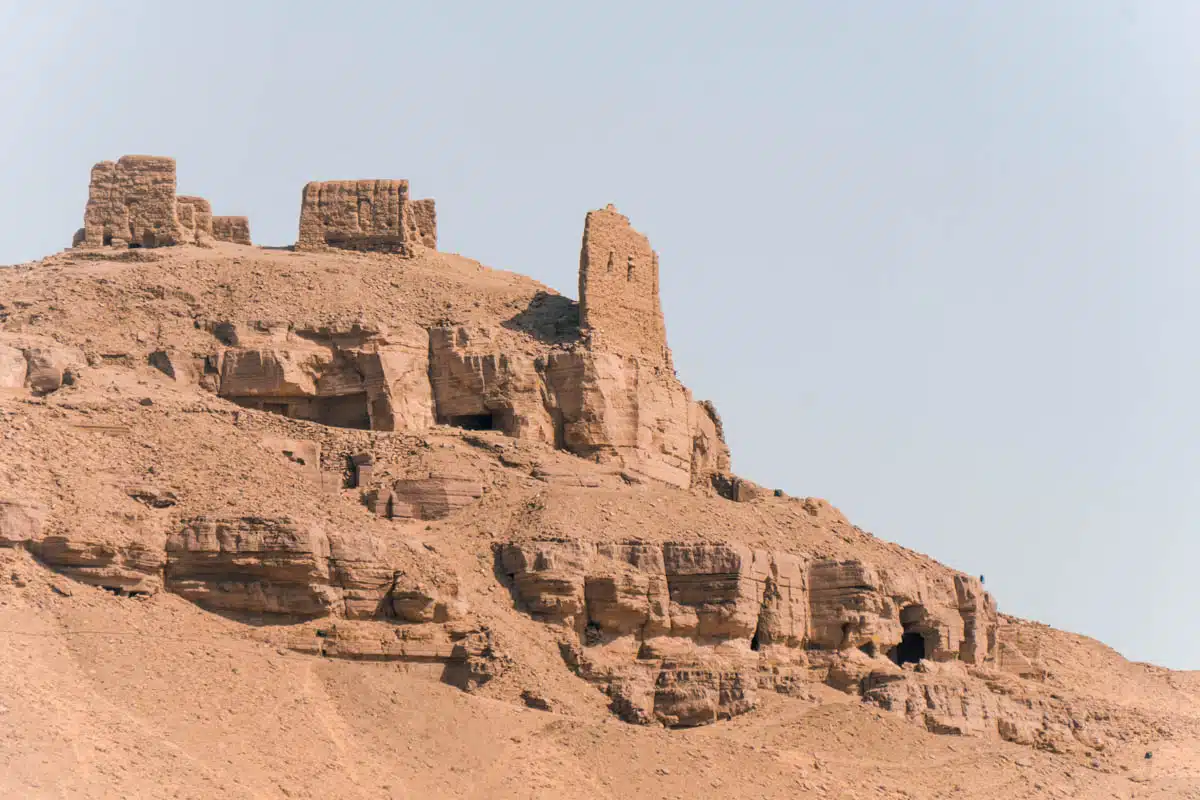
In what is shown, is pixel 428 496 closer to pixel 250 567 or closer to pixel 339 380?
pixel 339 380

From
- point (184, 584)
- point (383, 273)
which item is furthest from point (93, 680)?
point (383, 273)

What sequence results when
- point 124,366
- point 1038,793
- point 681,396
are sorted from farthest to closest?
point 681,396, point 124,366, point 1038,793

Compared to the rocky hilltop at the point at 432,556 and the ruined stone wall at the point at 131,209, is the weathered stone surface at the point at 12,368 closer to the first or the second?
the rocky hilltop at the point at 432,556

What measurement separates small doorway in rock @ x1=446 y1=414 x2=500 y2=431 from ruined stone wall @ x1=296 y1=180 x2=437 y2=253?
5710 mm

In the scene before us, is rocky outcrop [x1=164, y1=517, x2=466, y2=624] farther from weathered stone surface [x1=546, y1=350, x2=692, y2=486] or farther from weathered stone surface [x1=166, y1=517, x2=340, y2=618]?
weathered stone surface [x1=546, y1=350, x2=692, y2=486]

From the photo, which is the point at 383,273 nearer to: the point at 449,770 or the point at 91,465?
the point at 91,465

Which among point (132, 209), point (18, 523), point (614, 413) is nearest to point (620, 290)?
point (614, 413)

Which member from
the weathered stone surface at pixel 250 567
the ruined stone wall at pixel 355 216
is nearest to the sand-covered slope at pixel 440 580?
the weathered stone surface at pixel 250 567

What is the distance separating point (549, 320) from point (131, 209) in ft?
33.1

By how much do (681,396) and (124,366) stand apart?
1281 cm

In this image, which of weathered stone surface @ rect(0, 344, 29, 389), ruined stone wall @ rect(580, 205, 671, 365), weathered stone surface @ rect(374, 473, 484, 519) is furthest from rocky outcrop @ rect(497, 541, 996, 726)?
weathered stone surface @ rect(0, 344, 29, 389)

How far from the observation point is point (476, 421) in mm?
60656

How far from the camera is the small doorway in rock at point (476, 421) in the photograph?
60438mm

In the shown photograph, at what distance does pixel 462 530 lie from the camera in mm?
55000
